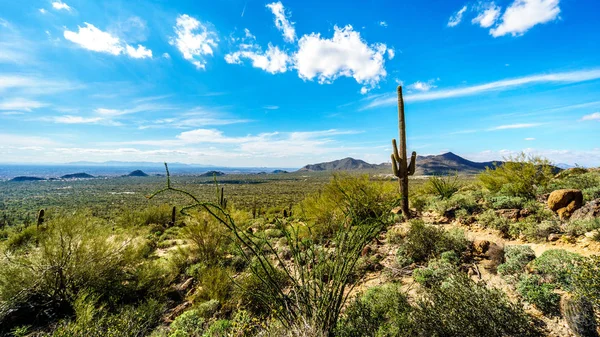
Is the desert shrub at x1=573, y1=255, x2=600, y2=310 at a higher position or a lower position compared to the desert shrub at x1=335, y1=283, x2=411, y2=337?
higher

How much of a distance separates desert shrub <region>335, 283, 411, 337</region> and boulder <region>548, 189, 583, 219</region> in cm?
599

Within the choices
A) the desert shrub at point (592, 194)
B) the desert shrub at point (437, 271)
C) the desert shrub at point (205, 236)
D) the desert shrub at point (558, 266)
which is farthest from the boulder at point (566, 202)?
the desert shrub at point (205, 236)

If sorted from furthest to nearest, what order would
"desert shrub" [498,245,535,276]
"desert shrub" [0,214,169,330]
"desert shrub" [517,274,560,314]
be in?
"desert shrub" [0,214,169,330]
"desert shrub" [498,245,535,276]
"desert shrub" [517,274,560,314]

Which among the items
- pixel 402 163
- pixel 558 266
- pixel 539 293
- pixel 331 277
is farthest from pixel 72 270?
pixel 402 163

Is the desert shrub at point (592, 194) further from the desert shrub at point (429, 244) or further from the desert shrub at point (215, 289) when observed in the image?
the desert shrub at point (215, 289)

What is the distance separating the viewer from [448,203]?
10.6m

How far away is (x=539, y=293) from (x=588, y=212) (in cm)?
418

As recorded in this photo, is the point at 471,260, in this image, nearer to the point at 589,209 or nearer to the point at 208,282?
the point at 589,209

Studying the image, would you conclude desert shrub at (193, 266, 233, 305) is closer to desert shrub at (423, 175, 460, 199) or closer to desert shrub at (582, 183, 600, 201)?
desert shrub at (582, 183, 600, 201)

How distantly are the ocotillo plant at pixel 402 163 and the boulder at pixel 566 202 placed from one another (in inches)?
173

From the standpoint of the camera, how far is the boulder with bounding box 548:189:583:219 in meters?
7.07

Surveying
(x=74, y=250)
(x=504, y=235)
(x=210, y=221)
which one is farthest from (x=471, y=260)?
(x=74, y=250)

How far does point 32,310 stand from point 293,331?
6.58 metres

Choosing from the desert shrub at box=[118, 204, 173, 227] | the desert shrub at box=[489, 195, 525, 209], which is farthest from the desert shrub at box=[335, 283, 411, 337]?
the desert shrub at box=[118, 204, 173, 227]
